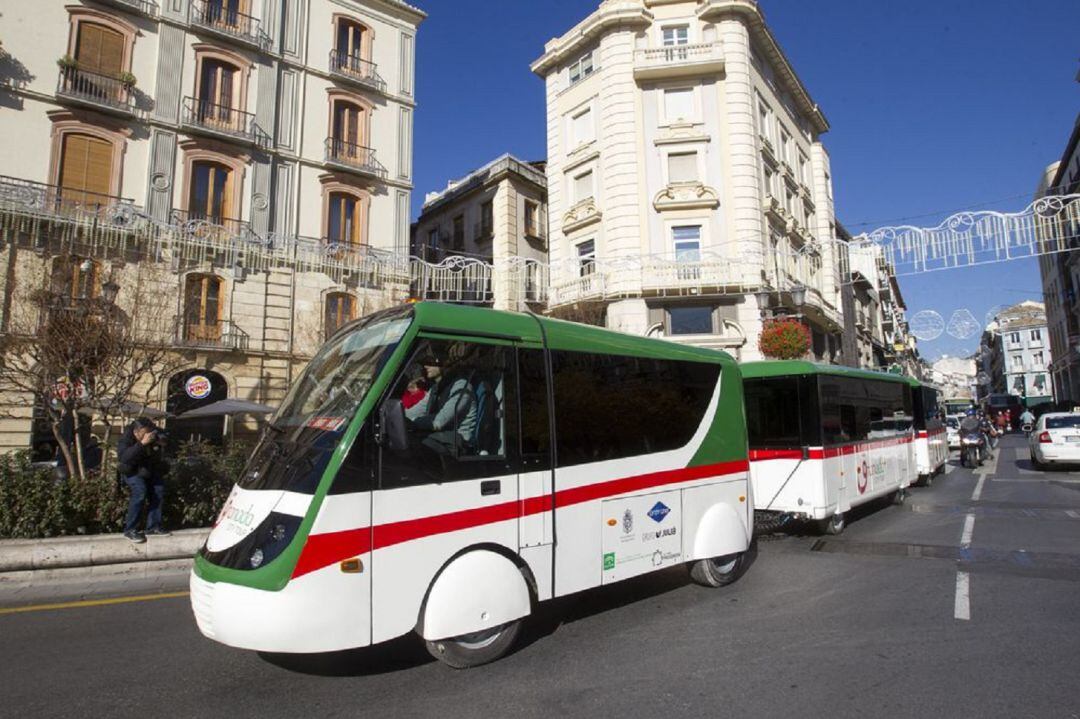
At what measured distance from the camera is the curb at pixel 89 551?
6.66 metres

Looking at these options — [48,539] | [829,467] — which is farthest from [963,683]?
[48,539]

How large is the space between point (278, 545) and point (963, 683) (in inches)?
173

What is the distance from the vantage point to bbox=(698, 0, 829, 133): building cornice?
81.6 feet

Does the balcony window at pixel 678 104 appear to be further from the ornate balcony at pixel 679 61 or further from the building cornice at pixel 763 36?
the building cornice at pixel 763 36

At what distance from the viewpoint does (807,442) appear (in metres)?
8.86

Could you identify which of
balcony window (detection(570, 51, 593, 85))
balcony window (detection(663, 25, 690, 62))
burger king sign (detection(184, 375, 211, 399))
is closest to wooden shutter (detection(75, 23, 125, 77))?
burger king sign (detection(184, 375, 211, 399))

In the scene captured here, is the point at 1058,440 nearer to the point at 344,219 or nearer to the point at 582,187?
the point at 582,187

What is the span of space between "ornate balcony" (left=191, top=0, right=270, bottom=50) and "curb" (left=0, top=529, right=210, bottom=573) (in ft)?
63.5

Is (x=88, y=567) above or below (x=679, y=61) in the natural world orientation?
below

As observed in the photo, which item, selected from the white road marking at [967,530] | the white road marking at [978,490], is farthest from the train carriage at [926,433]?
the white road marking at [967,530]

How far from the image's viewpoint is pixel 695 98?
25172mm

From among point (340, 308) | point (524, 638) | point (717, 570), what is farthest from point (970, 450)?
point (340, 308)

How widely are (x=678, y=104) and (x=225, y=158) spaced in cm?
1737

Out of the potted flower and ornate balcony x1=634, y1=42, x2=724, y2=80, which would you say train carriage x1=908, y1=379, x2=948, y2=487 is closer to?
the potted flower
